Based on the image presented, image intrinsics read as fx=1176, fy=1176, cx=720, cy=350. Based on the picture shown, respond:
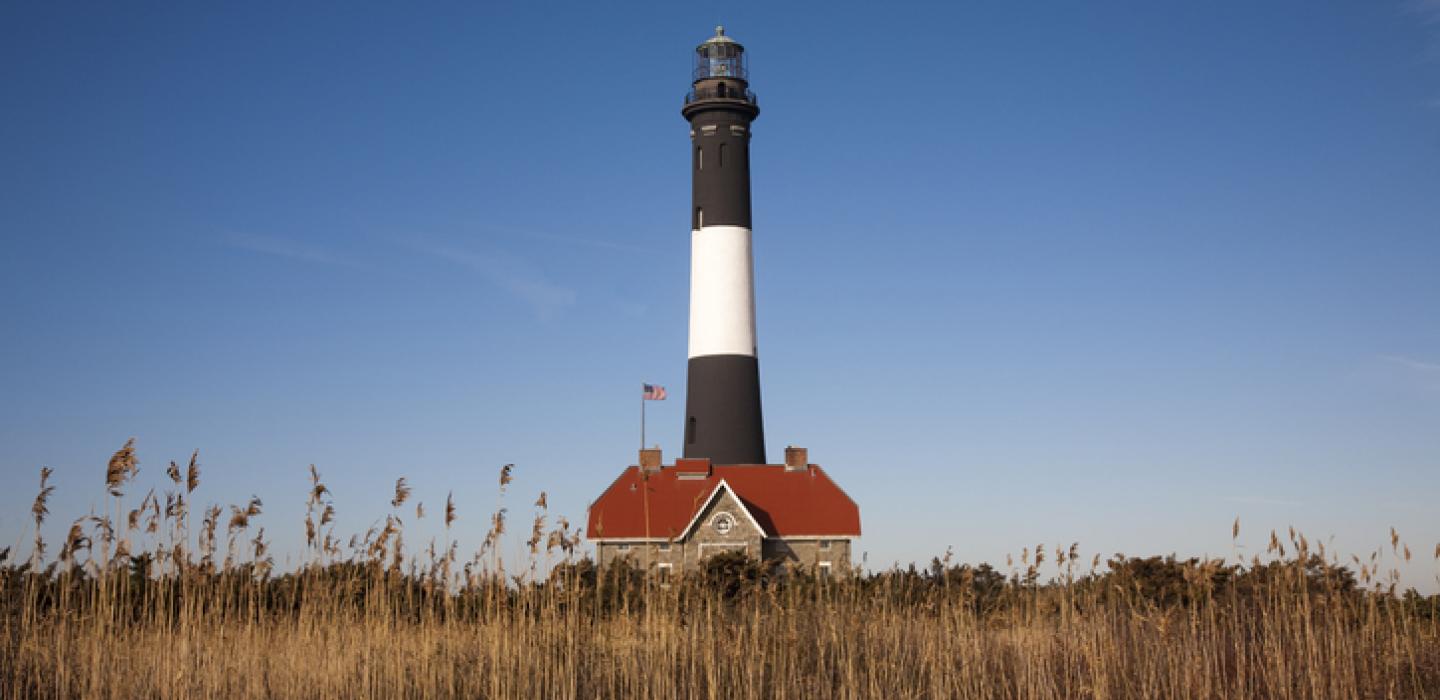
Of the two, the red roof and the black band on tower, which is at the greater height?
the black band on tower

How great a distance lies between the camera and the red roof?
108 feet

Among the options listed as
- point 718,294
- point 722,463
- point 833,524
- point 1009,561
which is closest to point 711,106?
point 718,294

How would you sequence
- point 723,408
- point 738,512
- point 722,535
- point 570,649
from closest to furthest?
point 570,649, point 722,535, point 738,512, point 723,408

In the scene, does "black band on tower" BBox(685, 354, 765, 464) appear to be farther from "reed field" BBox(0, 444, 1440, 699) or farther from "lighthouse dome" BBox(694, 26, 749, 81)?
"reed field" BBox(0, 444, 1440, 699)

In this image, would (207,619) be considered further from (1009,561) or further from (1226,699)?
(1226,699)

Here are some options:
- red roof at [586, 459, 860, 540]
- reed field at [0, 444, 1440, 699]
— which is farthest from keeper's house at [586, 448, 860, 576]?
reed field at [0, 444, 1440, 699]

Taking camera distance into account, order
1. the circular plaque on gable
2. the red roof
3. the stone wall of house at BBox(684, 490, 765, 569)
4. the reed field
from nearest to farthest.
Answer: the reed field
the stone wall of house at BBox(684, 490, 765, 569)
the circular plaque on gable
the red roof

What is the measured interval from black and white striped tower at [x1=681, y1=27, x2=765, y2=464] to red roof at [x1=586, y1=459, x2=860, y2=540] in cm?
57

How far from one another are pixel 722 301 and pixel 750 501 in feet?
18.8

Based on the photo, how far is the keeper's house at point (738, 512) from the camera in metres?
31.5

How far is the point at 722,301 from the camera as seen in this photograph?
33312 millimetres

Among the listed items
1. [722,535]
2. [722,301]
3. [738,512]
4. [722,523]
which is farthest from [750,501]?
[722,301]

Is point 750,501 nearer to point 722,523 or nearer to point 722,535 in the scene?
point 722,523

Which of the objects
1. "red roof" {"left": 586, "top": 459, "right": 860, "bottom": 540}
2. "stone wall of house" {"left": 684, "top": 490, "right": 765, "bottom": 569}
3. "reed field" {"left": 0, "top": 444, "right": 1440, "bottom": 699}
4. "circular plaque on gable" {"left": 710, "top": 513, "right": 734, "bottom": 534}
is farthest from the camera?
"red roof" {"left": 586, "top": 459, "right": 860, "bottom": 540}
